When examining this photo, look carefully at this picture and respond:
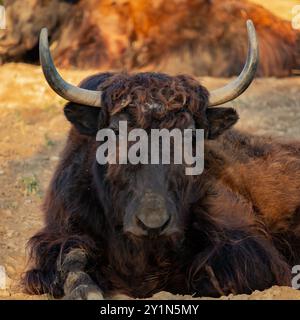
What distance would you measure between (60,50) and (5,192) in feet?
17.6

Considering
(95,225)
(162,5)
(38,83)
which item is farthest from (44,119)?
(95,225)

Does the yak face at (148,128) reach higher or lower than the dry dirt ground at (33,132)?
higher

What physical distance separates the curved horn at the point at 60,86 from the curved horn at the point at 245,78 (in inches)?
Answer: 31.2

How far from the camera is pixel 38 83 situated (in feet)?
39.8

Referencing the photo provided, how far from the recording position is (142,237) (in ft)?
17.8

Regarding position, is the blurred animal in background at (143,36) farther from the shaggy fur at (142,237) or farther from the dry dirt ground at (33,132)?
the shaggy fur at (142,237)

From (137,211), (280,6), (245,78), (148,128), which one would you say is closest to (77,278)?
(137,211)

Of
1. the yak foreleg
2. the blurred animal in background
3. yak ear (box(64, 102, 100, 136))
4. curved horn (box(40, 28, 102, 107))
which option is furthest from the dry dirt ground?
curved horn (box(40, 28, 102, 107))

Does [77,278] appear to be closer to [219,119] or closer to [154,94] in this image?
[154,94]

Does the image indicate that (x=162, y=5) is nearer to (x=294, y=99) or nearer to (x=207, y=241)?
(x=294, y=99)

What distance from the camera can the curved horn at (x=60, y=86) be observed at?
543 cm

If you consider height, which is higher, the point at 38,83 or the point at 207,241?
the point at 207,241

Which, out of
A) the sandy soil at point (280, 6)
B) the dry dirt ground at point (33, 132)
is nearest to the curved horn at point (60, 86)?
the dry dirt ground at point (33, 132)
